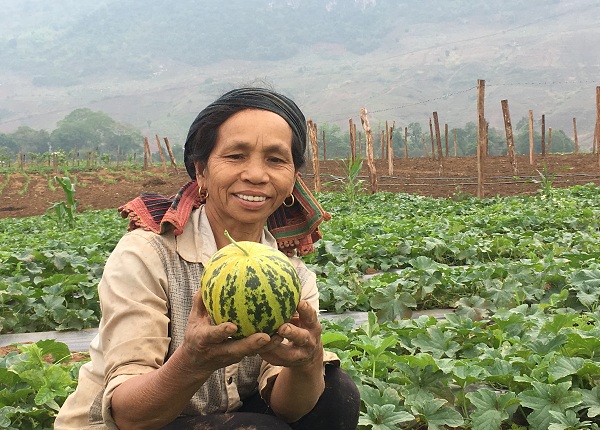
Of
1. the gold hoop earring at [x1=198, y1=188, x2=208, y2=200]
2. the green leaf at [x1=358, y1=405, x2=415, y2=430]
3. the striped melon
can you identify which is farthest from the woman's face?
the green leaf at [x1=358, y1=405, x2=415, y2=430]

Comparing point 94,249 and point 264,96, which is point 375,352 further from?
point 94,249

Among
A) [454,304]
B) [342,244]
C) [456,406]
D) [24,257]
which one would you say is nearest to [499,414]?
[456,406]

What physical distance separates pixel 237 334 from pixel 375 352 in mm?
1605

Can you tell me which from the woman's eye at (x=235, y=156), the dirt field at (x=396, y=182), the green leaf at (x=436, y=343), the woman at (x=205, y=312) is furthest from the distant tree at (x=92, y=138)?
the woman's eye at (x=235, y=156)

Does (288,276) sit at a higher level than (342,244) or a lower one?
higher

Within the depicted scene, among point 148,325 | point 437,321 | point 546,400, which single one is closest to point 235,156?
point 148,325

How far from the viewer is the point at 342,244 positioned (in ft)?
23.9

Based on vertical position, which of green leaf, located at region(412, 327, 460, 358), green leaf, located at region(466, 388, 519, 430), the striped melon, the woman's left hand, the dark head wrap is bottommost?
green leaf, located at region(466, 388, 519, 430)

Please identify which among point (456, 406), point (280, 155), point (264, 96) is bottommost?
point (456, 406)

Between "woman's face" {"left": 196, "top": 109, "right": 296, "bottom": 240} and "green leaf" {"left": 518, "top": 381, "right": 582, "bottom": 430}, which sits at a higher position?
"woman's face" {"left": 196, "top": 109, "right": 296, "bottom": 240}

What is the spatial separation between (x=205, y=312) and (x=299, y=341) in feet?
0.88

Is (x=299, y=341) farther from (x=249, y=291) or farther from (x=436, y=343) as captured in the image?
(x=436, y=343)

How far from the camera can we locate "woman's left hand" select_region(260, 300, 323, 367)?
5.81 ft

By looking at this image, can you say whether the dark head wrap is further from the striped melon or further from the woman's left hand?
the woman's left hand
